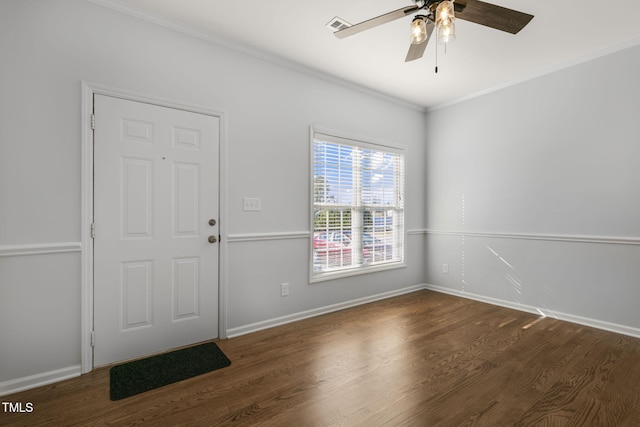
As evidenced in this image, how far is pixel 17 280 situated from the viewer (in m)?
2.00

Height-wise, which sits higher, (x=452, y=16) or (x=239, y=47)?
(x=239, y=47)

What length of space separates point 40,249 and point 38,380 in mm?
879

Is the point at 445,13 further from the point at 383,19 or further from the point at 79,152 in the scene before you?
the point at 79,152

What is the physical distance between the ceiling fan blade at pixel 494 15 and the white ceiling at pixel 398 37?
2.34 ft

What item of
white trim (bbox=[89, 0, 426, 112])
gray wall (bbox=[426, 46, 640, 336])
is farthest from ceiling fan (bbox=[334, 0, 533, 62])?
gray wall (bbox=[426, 46, 640, 336])

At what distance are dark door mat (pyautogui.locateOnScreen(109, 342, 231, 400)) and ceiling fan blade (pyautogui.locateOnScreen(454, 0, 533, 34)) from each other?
283cm

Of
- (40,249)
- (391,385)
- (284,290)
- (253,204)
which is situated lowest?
(391,385)

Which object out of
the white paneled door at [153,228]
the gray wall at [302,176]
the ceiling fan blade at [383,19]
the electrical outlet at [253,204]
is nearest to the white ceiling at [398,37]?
the gray wall at [302,176]

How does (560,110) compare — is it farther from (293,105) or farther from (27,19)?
(27,19)

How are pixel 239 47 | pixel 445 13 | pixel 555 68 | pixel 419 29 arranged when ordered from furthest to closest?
pixel 555 68, pixel 239 47, pixel 419 29, pixel 445 13

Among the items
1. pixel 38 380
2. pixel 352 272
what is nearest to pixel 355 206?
pixel 352 272

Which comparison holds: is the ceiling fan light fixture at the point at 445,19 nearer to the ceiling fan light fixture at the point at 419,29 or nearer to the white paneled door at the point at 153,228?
the ceiling fan light fixture at the point at 419,29

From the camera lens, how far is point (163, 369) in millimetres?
2246

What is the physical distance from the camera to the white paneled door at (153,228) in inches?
90.1
